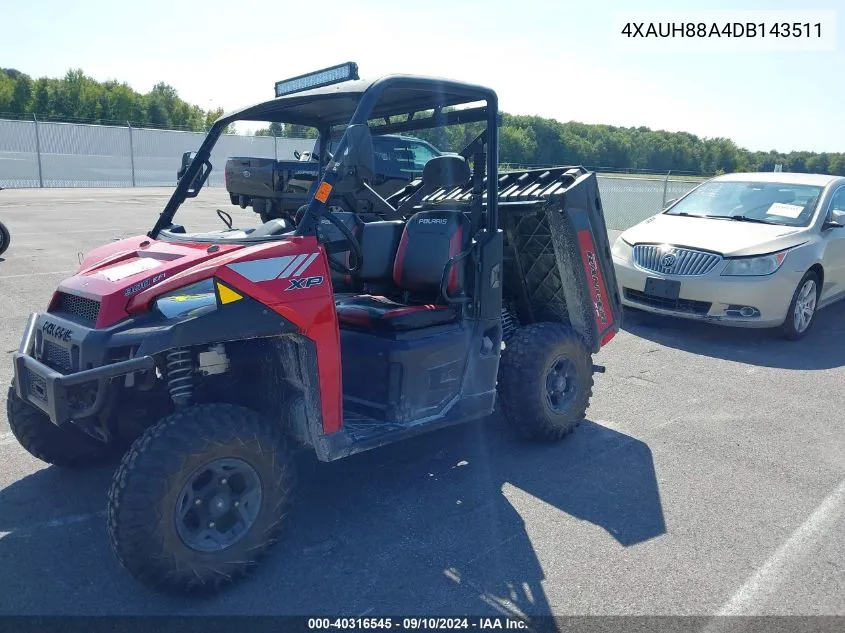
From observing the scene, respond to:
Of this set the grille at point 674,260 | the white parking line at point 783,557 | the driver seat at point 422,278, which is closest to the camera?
the white parking line at point 783,557

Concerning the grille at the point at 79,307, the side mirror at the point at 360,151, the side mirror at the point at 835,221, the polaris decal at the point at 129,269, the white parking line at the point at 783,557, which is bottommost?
the white parking line at the point at 783,557

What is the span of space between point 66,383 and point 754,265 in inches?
253

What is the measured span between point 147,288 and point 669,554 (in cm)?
262

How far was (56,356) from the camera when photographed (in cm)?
316

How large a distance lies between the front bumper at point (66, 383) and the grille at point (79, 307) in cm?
6

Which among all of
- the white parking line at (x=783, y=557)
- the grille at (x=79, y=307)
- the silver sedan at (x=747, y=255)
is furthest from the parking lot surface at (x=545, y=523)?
the silver sedan at (x=747, y=255)

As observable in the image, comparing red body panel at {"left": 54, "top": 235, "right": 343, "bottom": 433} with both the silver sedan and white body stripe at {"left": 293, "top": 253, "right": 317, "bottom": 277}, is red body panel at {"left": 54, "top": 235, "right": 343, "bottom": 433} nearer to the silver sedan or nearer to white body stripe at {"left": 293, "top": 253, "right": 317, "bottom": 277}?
white body stripe at {"left": 293, "top": 253, "right": 317, "bottom": 277}

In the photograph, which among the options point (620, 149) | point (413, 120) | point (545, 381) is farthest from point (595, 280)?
point (620, 149)

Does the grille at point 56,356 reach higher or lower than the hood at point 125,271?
lower

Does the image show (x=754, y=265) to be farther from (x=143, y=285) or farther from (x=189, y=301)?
(x=143, y=285)

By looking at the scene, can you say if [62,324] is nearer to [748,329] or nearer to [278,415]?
[278,415]

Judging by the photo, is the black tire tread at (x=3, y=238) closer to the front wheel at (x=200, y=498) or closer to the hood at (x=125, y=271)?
the hood at (x=125, y=271)

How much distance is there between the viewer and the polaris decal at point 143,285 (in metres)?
3.02

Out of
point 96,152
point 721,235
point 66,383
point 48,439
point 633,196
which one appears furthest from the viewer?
point 96,152
